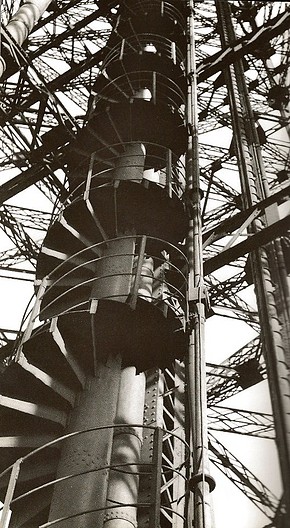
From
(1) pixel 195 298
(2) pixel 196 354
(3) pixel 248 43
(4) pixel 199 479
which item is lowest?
(4) pixel 199 479

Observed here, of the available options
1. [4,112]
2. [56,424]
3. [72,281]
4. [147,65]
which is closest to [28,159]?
[4,112]

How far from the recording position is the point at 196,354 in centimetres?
786

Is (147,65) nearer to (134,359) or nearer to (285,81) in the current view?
(285,81)

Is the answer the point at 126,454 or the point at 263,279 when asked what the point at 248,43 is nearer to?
the point at 263,279

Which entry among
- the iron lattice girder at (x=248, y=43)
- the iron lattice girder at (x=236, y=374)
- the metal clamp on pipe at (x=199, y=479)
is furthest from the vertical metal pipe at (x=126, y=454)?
the iron lattice girder at (x=248, y=43)

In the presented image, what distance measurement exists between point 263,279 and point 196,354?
4.04 feet

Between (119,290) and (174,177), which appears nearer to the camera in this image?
(119,290)

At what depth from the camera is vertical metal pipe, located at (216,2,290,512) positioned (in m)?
4.53

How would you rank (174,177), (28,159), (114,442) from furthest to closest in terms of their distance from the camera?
(28,159), (174,177), (114,442)

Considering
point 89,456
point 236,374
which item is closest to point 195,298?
point 89,456

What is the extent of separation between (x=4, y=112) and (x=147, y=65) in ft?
11.8

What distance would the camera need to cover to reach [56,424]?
8.29 meters

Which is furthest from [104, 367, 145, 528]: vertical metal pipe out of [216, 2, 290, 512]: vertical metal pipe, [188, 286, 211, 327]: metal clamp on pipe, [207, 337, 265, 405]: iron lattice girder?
[207, 337, 265, 405]: iron lattice girder

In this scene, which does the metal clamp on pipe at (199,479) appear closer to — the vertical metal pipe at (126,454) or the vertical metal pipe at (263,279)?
the vertical metal pipe at (126,454)
